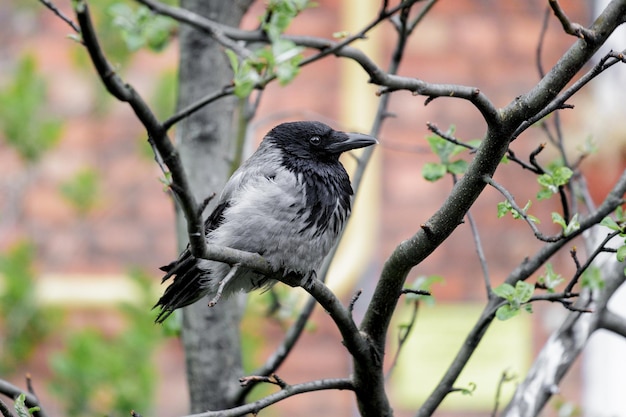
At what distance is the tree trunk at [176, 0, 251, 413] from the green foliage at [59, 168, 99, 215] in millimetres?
1074

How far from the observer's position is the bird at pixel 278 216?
6.43 ft

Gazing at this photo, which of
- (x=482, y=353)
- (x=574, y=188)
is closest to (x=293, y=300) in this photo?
(x=574, y=188)

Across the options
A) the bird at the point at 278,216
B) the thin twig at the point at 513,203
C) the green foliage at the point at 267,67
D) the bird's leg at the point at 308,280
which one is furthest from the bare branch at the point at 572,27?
the bird at the point at 278,216

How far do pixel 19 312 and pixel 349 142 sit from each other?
5.40 feet

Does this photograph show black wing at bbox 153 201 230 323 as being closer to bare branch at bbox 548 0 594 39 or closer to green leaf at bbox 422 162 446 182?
green leaf at bbox 422 162 446 182

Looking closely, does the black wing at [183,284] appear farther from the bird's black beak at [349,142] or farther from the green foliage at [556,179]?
the green foliage at [556,179]

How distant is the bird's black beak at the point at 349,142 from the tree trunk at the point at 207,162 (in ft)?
0.88

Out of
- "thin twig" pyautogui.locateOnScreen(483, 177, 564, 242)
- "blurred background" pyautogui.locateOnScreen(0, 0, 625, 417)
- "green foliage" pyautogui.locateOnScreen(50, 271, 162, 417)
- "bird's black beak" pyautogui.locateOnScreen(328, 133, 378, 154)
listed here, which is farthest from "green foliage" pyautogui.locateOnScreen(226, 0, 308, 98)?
"blurred background" pyautogui.locateOnScreen(0, 0, 625, 417)

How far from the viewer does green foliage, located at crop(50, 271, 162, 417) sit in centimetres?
276

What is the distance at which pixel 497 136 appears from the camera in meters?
1.38

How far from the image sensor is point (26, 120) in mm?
3021

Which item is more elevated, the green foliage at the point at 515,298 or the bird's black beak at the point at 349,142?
the bird's black beak at the point at 349,142

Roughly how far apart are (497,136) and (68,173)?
2946 mm

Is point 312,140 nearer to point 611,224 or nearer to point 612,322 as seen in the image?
point 612,322
